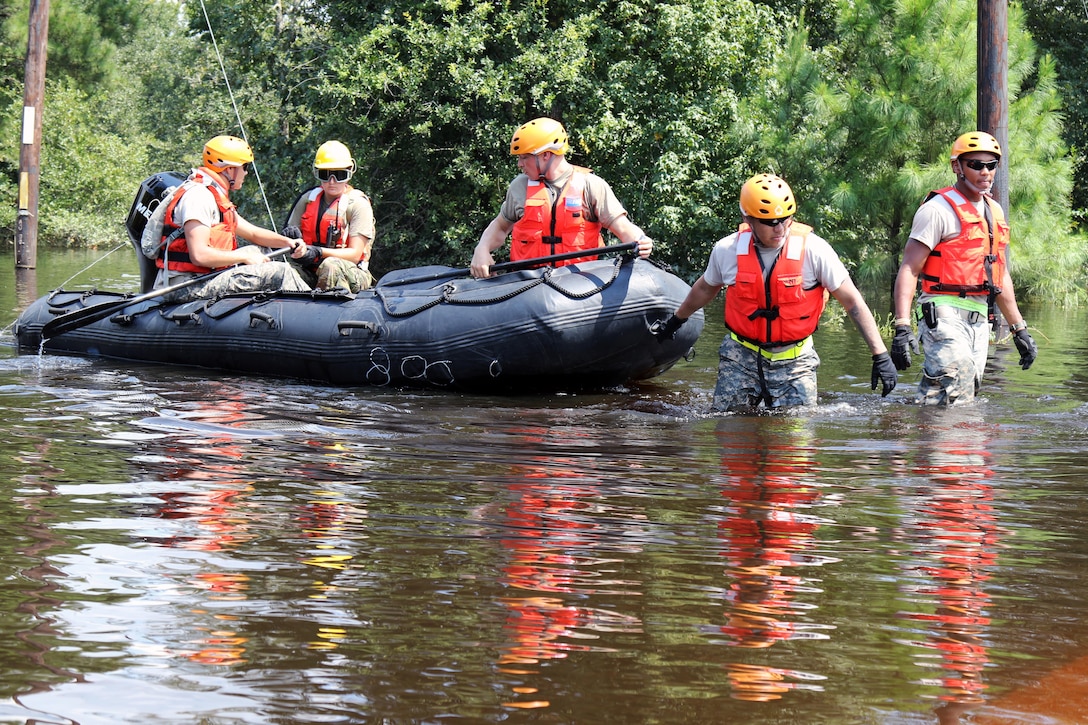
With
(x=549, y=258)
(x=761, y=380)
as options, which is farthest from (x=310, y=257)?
(x=761, y=380)

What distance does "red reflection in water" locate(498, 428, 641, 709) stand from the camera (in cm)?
322

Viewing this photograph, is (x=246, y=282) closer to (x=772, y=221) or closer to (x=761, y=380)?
(x=761, y=380)

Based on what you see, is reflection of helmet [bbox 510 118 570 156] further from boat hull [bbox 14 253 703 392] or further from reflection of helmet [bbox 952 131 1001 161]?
reflection of helmet [bbox 952 131 1001 161]

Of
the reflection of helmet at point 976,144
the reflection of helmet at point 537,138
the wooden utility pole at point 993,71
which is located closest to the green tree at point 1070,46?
the wooden utility pole at point 993,71

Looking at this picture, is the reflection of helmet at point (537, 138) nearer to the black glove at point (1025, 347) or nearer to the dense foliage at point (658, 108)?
the black glove at point (1025, 347)

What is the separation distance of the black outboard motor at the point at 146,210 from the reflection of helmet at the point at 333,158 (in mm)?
1264

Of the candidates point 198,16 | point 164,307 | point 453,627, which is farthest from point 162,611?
point 198,16

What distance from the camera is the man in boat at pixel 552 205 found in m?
8.01

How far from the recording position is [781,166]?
16359mm

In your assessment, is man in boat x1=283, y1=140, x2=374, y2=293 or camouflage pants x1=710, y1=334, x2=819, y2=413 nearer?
camouflage pants x1=710, y1=334, x2=819, y2=413

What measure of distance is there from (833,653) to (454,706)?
0.97m

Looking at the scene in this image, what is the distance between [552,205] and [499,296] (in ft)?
2.30

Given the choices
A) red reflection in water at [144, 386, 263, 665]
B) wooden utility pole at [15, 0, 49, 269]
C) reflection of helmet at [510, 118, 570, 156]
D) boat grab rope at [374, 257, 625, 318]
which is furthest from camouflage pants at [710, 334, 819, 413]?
wooden utility pole at [15, 0, 49, 269]

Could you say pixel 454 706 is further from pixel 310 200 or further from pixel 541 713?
pixel 310 200
